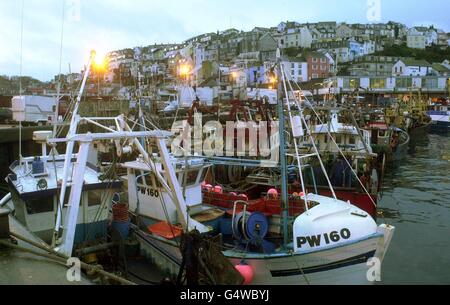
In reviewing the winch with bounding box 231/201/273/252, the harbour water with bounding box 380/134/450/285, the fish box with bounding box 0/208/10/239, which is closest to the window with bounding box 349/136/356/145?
the harbour water with bounding box 380/134/450/285

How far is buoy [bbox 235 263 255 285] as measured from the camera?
926 centimetres

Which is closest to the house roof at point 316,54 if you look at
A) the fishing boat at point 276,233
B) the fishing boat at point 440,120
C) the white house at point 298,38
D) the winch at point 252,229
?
the white house at point 298,38

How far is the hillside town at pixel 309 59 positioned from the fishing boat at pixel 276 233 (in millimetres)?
44907

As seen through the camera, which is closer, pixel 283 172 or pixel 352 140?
pixel 283 172

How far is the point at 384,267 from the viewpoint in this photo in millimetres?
12891

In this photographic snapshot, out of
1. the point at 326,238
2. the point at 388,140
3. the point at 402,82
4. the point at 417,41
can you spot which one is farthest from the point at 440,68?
the point at 326,238

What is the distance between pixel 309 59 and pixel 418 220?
77.3 m

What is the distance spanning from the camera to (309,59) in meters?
91.2

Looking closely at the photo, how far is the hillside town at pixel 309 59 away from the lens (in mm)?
72312

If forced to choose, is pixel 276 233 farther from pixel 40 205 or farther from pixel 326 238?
pixel 40 205

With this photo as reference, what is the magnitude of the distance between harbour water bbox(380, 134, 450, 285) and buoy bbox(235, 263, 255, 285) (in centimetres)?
459
